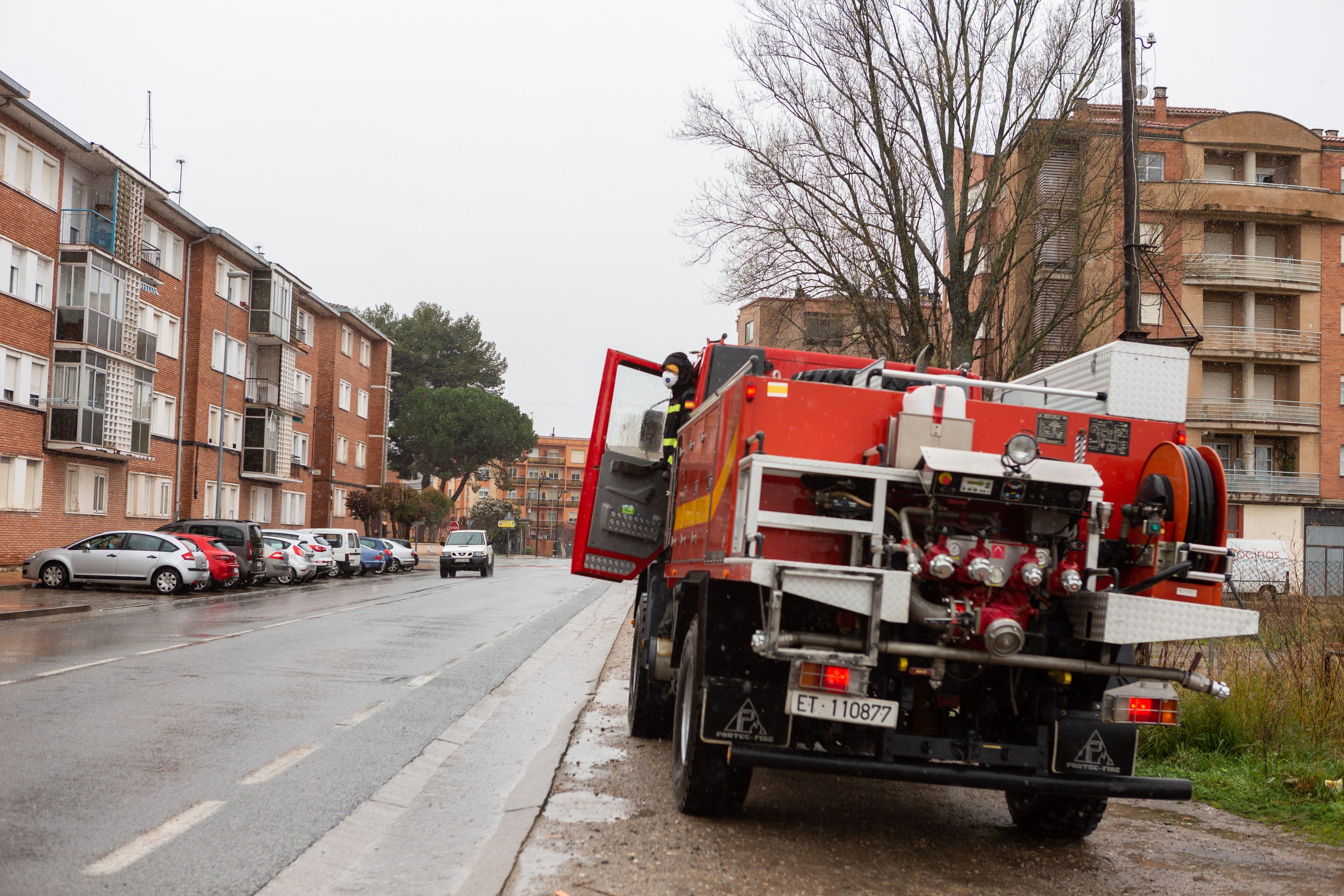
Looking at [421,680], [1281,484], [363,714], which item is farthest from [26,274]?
[1281,484]

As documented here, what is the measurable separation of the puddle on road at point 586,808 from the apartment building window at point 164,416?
3754 cm

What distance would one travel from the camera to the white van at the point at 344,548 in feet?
146

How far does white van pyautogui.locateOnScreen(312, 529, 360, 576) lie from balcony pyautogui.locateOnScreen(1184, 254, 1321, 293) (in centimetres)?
3359

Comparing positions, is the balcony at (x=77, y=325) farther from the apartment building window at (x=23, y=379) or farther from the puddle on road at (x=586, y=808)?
the puddle on road at (x=586, y=808)

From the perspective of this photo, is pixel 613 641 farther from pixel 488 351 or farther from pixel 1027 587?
pixel 488 351

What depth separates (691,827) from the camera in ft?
20.1

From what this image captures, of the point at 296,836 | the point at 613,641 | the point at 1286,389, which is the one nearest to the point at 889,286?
the point at 613,641

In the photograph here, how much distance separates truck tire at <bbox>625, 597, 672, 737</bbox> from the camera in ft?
29.2

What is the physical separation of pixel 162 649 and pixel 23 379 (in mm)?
22081

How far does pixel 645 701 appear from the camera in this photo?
29.3 ft

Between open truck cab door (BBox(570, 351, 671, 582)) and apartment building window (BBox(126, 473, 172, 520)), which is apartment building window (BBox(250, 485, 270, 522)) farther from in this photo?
open truck cab door (BBox(570, 351, 671, 582))

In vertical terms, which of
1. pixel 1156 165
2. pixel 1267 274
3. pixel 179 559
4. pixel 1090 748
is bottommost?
pixel 179 559

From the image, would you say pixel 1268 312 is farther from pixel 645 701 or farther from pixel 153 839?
pixel 153 839

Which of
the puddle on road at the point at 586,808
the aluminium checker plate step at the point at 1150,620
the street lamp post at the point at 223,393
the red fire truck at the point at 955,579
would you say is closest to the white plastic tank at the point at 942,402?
the red fire truck at the point at 955,579
